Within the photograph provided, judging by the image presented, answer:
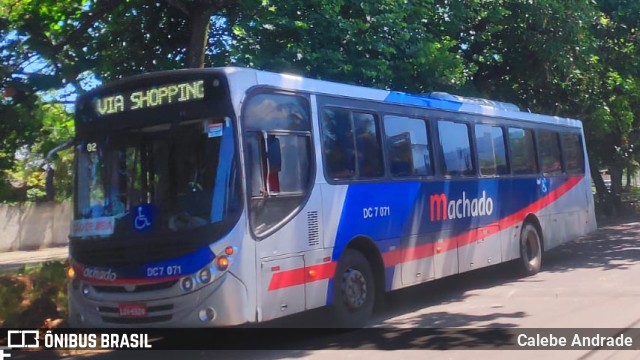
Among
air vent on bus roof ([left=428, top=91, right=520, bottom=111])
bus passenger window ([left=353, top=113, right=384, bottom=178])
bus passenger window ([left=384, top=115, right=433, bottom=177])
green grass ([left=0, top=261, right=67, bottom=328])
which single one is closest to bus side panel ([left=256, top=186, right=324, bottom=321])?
bus passenger window ([left=353, top=113, right=384, bottom=178])

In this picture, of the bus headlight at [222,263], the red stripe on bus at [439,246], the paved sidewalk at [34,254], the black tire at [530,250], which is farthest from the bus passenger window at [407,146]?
the paved sidewalk at [34,254]

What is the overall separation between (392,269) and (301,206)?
2.17 meters

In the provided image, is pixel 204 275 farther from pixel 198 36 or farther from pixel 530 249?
pixel 530 249

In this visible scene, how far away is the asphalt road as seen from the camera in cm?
788

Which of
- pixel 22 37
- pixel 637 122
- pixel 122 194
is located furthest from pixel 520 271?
pixel 637 122

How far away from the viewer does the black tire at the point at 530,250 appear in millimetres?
13617

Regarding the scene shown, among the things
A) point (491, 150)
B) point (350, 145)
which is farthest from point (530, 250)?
point (350, 145)

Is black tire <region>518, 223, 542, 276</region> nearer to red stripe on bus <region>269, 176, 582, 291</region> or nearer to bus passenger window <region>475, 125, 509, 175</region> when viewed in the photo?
red stripe on bus <region>269, 176, 582, 291</region>

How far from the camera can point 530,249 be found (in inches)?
552

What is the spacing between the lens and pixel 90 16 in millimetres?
11727

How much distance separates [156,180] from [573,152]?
37.2ft

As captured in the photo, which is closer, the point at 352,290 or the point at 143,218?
the point at 143,218

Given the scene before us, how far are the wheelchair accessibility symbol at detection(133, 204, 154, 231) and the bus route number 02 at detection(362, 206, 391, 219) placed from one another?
2.98 m

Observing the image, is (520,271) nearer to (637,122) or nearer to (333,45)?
(333,45)
